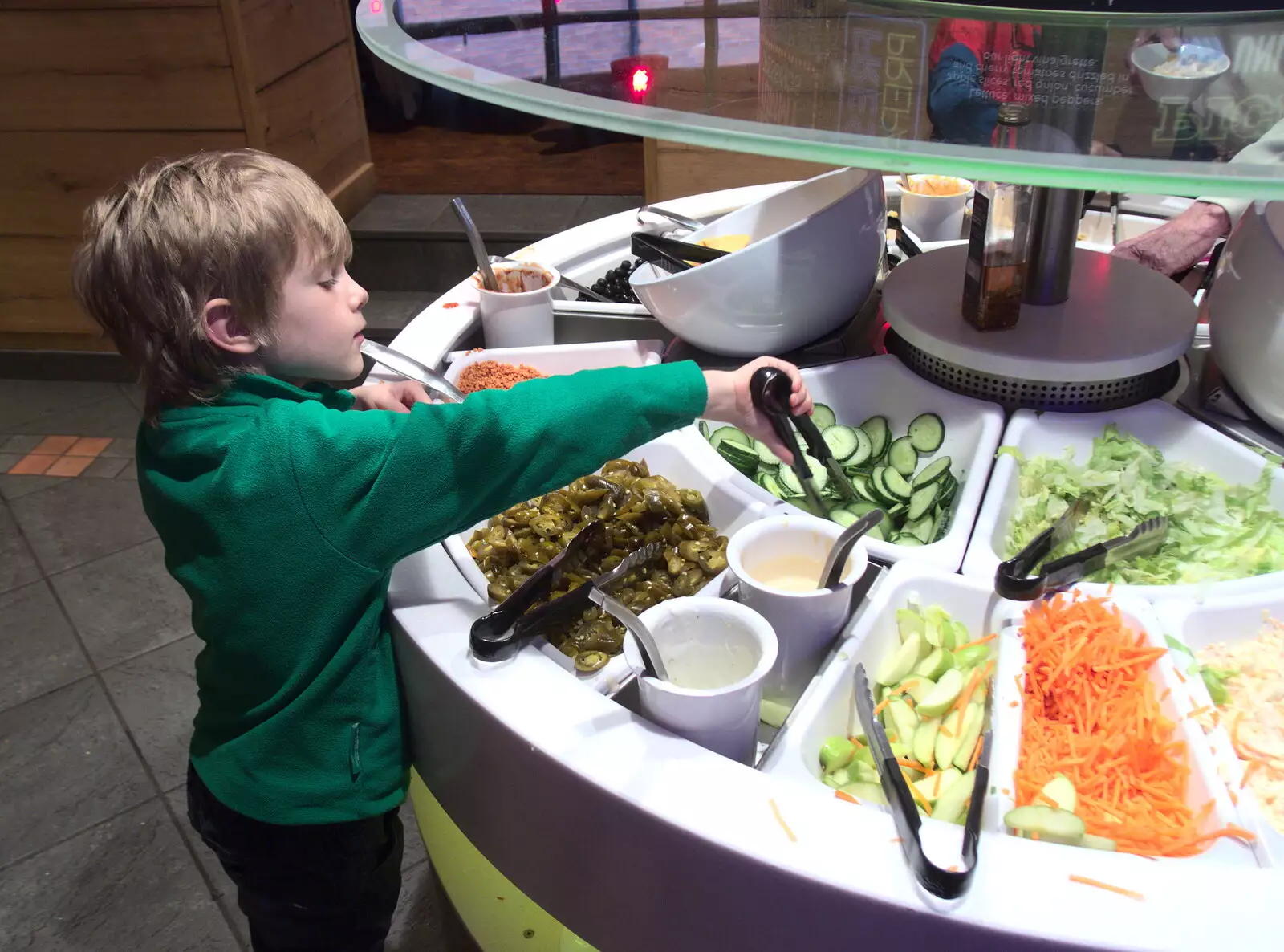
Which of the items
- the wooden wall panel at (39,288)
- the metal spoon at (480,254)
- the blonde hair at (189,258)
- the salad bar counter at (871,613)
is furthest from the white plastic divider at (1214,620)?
the wooden wall panel at (39,288)

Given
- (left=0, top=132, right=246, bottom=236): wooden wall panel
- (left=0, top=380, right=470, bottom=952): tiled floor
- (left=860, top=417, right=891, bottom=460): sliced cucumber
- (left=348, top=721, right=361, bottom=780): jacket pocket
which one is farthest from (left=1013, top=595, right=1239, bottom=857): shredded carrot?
(left=0, top=132, right=246, bottom=236): wooden wall panel

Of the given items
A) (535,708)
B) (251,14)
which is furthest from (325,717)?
(251,14)

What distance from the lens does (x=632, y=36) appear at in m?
1.66

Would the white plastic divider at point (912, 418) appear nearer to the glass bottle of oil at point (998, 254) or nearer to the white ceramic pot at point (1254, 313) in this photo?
the glass bottle of oil at point (998, 254)

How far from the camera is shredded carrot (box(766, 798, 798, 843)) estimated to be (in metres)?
0.88

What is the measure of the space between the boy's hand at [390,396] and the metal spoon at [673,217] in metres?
0.70

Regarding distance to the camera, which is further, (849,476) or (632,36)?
(632,36)

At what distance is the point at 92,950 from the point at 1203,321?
2267 millimetres

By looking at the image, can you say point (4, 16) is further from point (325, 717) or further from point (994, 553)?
point (994, 553)

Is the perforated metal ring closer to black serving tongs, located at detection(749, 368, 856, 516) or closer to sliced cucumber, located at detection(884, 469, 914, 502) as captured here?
sliced cucumber, located at detection(884, 469, 914, 502)

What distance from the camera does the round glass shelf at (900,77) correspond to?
89 cm

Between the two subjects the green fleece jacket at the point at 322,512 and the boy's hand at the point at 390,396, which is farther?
the boy's hand at the point at 390,396

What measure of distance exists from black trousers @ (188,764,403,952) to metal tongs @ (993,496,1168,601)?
0.84 metres

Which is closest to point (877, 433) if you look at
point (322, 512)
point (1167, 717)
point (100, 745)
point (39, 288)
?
point (1167, 717)
